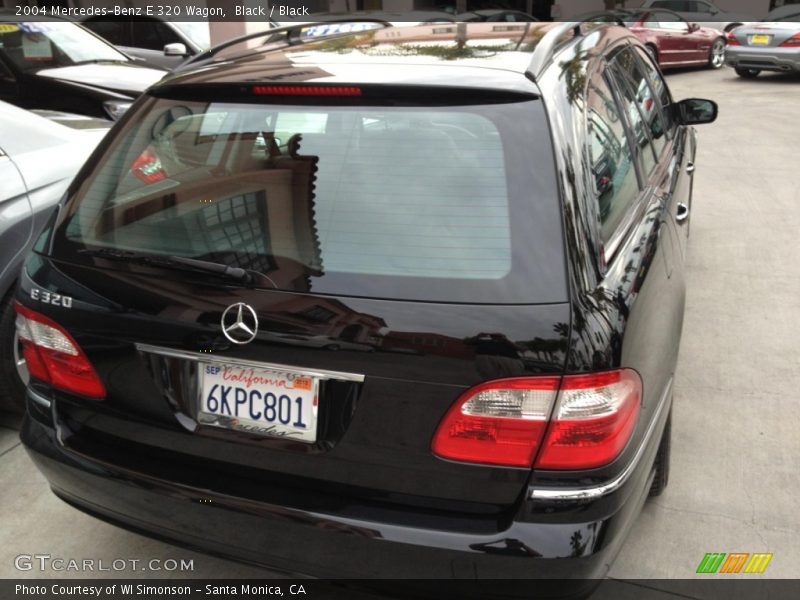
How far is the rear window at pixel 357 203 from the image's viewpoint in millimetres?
1874

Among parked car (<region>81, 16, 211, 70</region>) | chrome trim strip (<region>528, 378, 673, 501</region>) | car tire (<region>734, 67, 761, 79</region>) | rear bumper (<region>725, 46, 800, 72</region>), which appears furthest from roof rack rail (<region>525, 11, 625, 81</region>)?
car tire (<region>734, 67, 761, 79</region>)

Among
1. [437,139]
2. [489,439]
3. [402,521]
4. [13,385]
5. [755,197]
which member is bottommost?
[755,197]

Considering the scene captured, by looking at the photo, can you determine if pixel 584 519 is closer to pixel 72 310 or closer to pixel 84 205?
pixel 72 310

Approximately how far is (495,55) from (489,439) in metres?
1.16

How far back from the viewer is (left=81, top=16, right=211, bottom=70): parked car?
10.6 meters

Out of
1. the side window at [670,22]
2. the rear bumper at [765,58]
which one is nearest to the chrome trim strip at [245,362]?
the rear bumper at [765,58]

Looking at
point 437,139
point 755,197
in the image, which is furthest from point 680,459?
point 755,197

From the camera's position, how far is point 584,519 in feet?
6.16

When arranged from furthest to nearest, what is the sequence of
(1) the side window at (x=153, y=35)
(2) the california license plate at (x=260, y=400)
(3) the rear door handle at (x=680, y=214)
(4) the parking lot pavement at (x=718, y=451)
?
1. (1) the side window at (x=153, y=35)
2. (3) the rear door handle at (x=680, y=214)
3. (4) the parking lot pavement at (x=718, y=451)
4. (2) the california license plate at (x=260, y=400)

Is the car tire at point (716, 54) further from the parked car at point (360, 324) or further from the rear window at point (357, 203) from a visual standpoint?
the rear window at point (357, 203)

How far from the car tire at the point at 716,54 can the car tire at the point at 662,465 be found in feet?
52.0

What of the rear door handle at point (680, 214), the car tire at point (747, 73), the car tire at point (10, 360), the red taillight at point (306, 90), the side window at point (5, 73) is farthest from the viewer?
the car tire at point (747, 73)

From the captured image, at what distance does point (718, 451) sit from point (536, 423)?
1787 millimetres

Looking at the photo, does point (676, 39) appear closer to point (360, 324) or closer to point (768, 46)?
point (768, 46)
